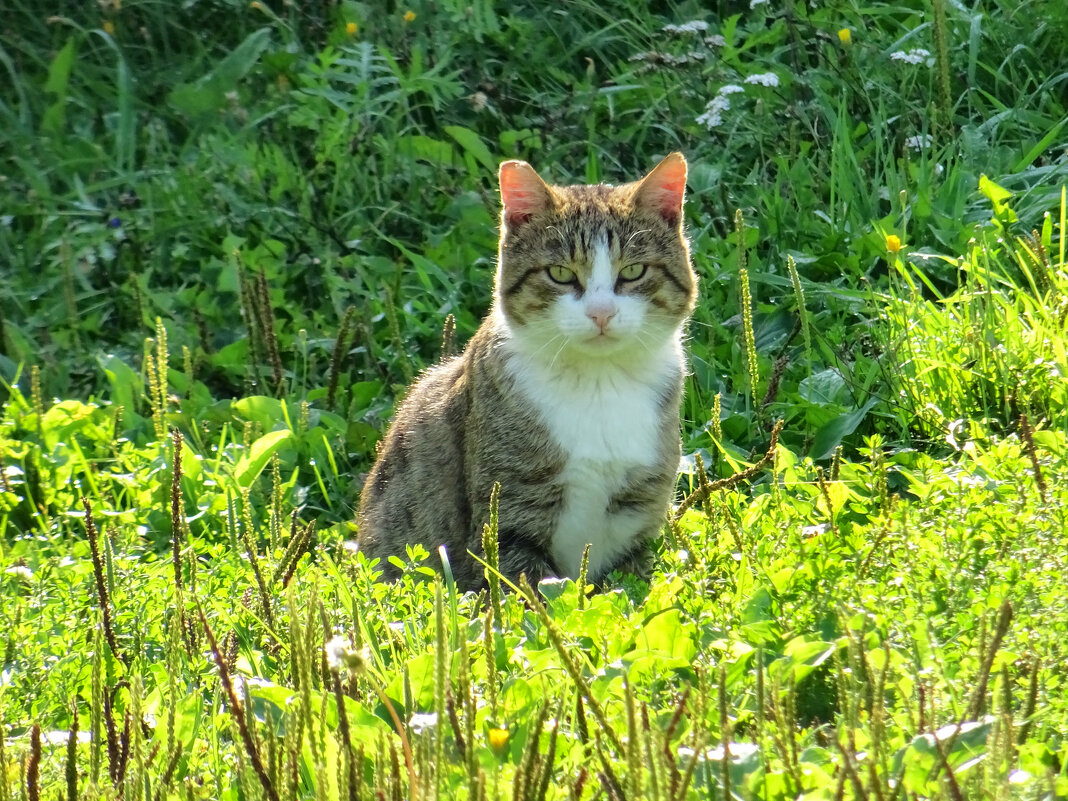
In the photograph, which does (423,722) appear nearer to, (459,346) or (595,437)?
(595,437)

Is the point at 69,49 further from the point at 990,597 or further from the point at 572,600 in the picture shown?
the point at 990,597

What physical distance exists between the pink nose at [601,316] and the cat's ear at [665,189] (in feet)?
1.29

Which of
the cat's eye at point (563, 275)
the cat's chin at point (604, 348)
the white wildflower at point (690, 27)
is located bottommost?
the cat's chin at point (604, 348)

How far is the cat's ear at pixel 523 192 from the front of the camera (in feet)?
11.1

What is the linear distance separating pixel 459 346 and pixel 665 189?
58.5 inches

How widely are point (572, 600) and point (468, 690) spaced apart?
2.20 ft

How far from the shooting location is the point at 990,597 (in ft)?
7.17

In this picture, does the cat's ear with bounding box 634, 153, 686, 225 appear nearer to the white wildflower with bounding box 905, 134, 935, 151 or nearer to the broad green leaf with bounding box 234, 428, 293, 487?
the broad green leaf with bounding box 234, 428, 293, 487

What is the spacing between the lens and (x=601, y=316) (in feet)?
10.4

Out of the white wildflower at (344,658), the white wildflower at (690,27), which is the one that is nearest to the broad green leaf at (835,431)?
the white wildflower at (690,27)

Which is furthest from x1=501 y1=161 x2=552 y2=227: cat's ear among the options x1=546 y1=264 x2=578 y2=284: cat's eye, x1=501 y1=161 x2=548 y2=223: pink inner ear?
x1=546 y1=264 x2=578 y2=284: cat's eye

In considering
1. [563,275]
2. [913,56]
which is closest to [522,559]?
[563,275]

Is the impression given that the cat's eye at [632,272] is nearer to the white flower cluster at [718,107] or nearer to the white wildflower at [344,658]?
the white flower cluster at [718,107]

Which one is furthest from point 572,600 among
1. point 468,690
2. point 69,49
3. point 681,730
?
point 69,49
